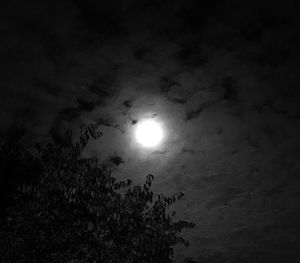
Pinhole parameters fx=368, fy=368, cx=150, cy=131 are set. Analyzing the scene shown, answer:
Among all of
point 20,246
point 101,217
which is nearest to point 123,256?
point 101,217

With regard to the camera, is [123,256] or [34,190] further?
[123,256]

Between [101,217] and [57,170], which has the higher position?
[57,170]

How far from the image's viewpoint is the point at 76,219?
39.3ft

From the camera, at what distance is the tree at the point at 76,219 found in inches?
444

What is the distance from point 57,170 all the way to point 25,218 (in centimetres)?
174

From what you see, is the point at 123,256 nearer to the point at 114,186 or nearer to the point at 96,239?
the point at 96,239

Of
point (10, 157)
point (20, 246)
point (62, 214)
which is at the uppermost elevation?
point (10, 157)

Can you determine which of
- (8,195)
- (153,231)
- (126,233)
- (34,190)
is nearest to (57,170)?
(34,190)

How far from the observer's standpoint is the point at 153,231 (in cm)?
1352

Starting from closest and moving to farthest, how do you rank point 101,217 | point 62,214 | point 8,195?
point 8,195
point 62,214
point 101,217

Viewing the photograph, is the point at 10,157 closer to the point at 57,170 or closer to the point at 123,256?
the point at 57,170

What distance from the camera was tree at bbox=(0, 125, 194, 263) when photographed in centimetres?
1127

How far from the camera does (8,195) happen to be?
1102 cm

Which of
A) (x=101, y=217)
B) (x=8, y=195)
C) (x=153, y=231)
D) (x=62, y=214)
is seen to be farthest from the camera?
(x=153, y=231)
